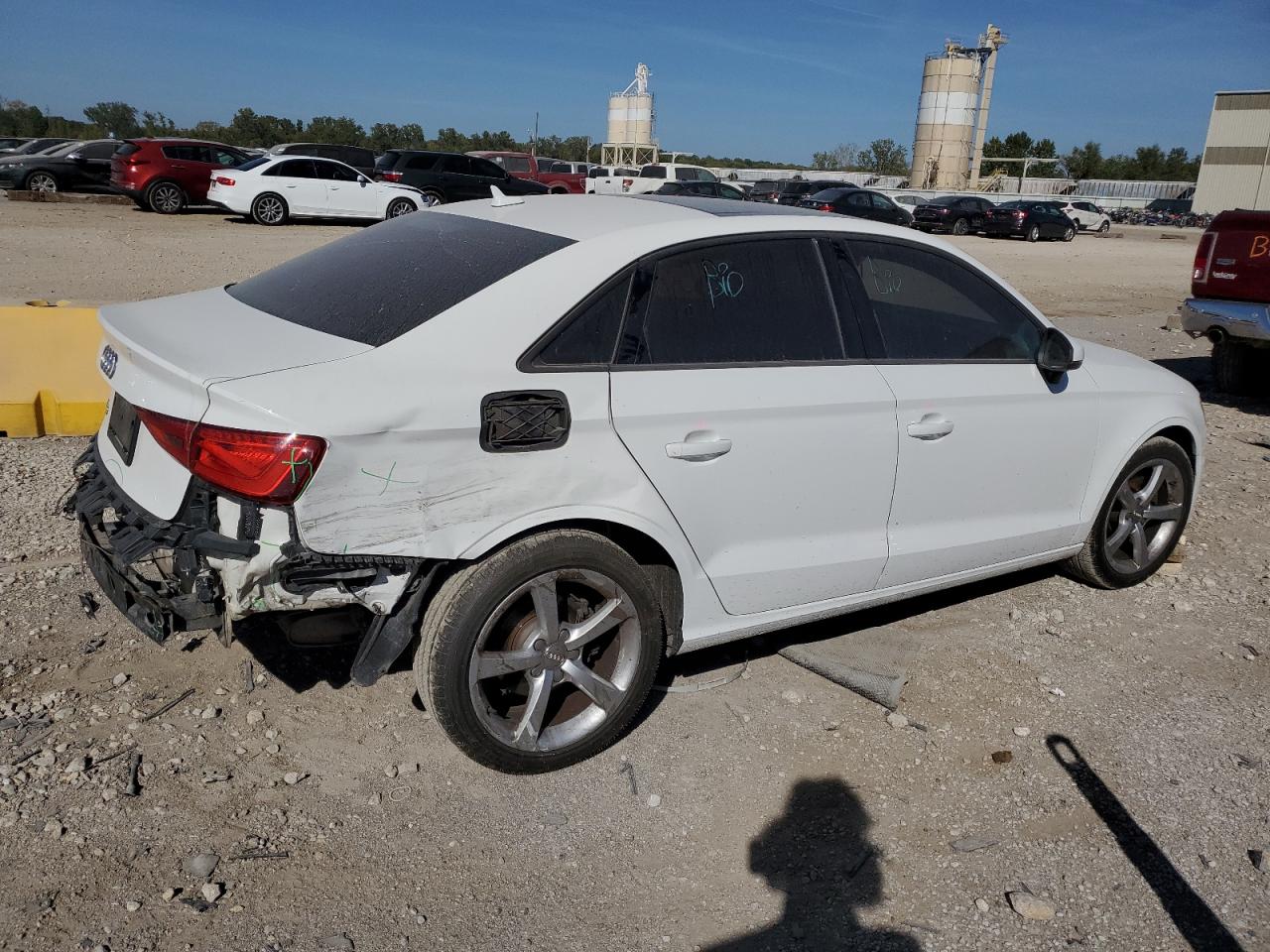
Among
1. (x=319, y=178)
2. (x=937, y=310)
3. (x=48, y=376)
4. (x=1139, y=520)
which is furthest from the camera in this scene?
(x=319, y=178)

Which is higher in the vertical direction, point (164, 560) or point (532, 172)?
point (532, 172)

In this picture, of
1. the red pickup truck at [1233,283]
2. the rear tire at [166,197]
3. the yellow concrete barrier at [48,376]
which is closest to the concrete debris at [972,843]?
the yellow concrete barrier at [48,376]

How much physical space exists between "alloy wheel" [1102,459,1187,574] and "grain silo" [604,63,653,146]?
61.8 m

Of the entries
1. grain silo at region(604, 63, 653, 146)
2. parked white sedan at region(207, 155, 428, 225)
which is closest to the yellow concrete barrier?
parked white sedan at region(207, 155, 428, 225)

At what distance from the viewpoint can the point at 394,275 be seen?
3521 millimetres

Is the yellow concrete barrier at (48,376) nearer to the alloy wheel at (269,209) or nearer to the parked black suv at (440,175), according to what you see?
the alloy wheel at (269,209)

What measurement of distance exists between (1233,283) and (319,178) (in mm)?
18671

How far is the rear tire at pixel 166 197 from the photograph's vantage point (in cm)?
2302

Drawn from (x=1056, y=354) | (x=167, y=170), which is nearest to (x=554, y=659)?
(x=1056, y=354)

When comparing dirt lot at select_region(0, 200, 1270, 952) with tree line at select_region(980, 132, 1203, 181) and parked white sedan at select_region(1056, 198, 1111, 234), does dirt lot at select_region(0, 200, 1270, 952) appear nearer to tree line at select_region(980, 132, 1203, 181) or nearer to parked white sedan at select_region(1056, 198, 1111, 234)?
parked white sedan at select_region(1056, 198, 1111, 234)

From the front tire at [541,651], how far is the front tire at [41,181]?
27.2 meters

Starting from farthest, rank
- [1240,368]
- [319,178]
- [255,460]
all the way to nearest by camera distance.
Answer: [319,178] → [1240,368] → [255,460]

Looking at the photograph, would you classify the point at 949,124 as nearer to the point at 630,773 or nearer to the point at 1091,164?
the point at 1091,164

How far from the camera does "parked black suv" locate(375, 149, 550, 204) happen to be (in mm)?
25016
